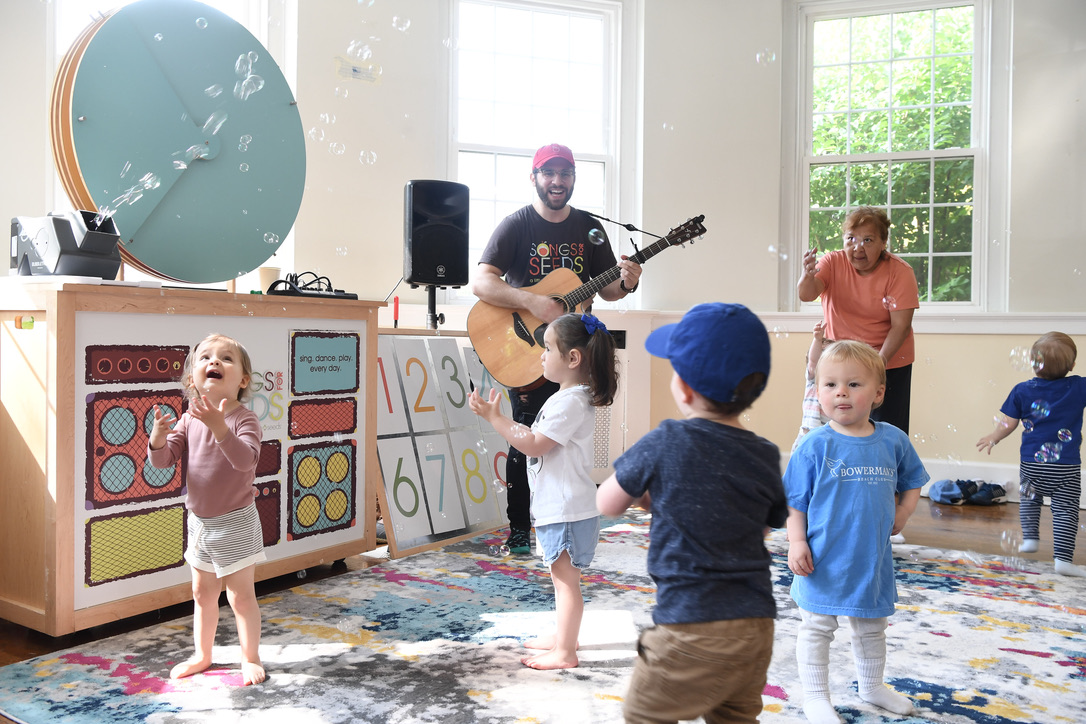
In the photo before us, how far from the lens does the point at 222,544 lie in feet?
6.52

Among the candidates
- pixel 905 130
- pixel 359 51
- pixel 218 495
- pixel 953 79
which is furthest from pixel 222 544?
pixel 953 79

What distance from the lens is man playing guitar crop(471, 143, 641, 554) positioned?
3145 millimetres

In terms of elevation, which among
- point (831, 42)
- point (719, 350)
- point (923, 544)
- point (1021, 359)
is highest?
point (831, 42)

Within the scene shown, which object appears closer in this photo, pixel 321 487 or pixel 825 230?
Answer: pixel 321 487

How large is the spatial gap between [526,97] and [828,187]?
206 centimetres

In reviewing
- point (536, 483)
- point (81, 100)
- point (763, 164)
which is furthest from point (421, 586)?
point (763, 164)

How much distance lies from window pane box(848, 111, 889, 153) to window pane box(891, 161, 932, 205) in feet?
0.57

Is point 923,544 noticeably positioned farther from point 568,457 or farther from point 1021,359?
point 568,457

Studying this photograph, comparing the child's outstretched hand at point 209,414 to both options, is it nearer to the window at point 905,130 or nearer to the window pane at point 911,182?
the window at point 905,130

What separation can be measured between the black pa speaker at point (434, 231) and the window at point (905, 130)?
2578mm

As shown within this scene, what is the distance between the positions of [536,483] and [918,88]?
4.39m

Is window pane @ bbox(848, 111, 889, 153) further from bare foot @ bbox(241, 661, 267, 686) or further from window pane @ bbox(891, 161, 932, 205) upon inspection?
bare foot @ bbox(241, 661, 267, 686)

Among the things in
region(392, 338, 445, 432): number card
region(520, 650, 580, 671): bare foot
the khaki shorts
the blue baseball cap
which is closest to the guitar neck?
region(392, 338, 445, 432): number card

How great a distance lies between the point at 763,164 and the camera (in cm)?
527
